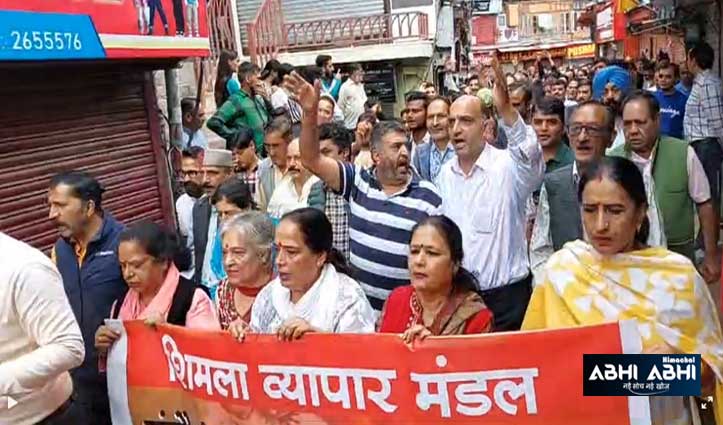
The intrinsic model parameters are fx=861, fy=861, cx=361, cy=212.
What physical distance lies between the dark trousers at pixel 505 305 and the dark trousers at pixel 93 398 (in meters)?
1.76

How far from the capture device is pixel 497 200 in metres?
4.11

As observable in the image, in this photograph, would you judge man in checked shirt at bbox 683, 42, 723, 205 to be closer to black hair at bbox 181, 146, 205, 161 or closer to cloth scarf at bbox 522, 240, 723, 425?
black hair at bbox 181, 146, 205, 161

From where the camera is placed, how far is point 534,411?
113 inches

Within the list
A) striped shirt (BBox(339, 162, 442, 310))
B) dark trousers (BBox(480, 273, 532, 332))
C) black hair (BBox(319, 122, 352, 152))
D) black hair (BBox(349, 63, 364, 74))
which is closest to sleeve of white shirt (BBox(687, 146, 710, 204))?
dark trousers (BBox(480, 273, 532, 332))

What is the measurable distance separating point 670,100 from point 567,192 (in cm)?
534

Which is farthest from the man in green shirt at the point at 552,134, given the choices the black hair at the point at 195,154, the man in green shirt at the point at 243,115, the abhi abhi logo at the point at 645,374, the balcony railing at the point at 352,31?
the balcony railing at the point at 352,31

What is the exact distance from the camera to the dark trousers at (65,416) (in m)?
3.04

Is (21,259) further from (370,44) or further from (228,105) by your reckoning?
(370,44)

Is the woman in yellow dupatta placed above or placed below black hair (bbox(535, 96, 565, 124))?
below

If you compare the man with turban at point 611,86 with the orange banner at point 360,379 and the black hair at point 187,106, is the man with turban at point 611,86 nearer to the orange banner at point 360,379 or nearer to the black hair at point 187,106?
the black hair at point 187,106

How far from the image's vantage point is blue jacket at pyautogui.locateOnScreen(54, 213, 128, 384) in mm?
3693

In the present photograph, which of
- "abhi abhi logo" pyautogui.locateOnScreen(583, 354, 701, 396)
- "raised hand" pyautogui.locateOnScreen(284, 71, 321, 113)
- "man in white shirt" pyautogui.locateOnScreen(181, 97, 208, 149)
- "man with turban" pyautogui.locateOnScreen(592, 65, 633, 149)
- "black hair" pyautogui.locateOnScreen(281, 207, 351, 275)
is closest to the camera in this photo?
"abhi abhi logo" pyautogui.locateOnScreen(583, 354, 701, 396)

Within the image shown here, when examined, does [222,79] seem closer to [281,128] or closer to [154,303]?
[281,128]

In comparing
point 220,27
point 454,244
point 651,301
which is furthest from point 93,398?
point 220,27
